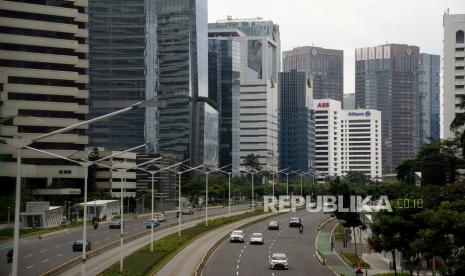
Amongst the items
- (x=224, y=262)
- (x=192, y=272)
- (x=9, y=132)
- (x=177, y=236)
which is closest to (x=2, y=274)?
(x=9, y=132)

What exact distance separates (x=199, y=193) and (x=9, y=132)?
451ft

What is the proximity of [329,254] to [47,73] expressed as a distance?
8717 centimetres

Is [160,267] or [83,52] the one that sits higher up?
[83,52]

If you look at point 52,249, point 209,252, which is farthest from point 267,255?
point 52,249

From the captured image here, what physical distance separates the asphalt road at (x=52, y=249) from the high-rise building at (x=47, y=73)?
1456 inches

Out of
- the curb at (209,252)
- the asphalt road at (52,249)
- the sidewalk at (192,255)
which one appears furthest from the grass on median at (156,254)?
the asphalt road at (52,249)

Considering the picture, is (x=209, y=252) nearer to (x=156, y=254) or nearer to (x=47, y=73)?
(x=156, y=254)

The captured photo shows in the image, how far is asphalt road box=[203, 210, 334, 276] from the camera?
65.6 meters

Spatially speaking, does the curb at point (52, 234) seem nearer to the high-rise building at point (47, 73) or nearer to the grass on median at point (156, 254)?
the grass on median at point (156, 254)

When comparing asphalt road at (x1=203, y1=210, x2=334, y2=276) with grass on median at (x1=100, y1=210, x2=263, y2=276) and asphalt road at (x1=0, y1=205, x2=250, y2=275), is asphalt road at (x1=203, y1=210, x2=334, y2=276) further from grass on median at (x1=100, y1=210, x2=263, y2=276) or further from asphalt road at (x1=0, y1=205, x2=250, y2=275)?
asphalt road at (x1=0, y1=205, x2=250, y2=275)

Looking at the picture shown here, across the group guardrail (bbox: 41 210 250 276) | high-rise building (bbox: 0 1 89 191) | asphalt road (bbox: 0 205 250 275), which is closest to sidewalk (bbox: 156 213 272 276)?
guardrail (bbox: 41 210 250 276)

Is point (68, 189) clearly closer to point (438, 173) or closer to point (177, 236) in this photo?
point (177, 236)

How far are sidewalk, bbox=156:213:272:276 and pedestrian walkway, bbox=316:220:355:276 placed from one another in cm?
1151

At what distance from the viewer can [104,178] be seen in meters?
182
